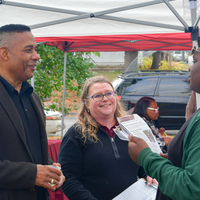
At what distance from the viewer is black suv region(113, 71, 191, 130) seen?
6.29m

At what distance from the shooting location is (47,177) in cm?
133

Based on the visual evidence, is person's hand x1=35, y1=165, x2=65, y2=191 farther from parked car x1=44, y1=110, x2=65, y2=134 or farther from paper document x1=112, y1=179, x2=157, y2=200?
parked car x1=44, y1=110, x2=65, y2=134

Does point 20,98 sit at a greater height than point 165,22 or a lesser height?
lesser

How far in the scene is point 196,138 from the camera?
0.95 m

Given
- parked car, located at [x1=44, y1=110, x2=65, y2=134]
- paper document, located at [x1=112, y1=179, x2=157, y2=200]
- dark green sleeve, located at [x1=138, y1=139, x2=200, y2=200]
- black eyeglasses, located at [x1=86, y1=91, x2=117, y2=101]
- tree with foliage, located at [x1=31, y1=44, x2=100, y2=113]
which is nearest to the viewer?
dark green sleeve, located at [x1=138, y1=139, x2=200, y2=200]

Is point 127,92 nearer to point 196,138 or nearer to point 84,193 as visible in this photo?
point 84,193

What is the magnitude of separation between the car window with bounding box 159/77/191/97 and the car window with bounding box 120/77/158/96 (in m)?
0.27

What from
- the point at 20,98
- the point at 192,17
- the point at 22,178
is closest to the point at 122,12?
the point at 192,17

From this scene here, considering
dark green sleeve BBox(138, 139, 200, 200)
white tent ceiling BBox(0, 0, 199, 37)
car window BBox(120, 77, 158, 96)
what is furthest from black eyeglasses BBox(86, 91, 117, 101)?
car window BBox(120, 77, 158, 96)

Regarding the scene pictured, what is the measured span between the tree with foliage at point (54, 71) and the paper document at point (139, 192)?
378 centimetres

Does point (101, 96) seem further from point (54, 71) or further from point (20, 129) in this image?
point (54, 71)

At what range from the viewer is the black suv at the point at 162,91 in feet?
20.6

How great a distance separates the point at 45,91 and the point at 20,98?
353 centimetres

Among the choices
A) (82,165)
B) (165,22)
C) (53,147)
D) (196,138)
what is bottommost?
(53,147)
